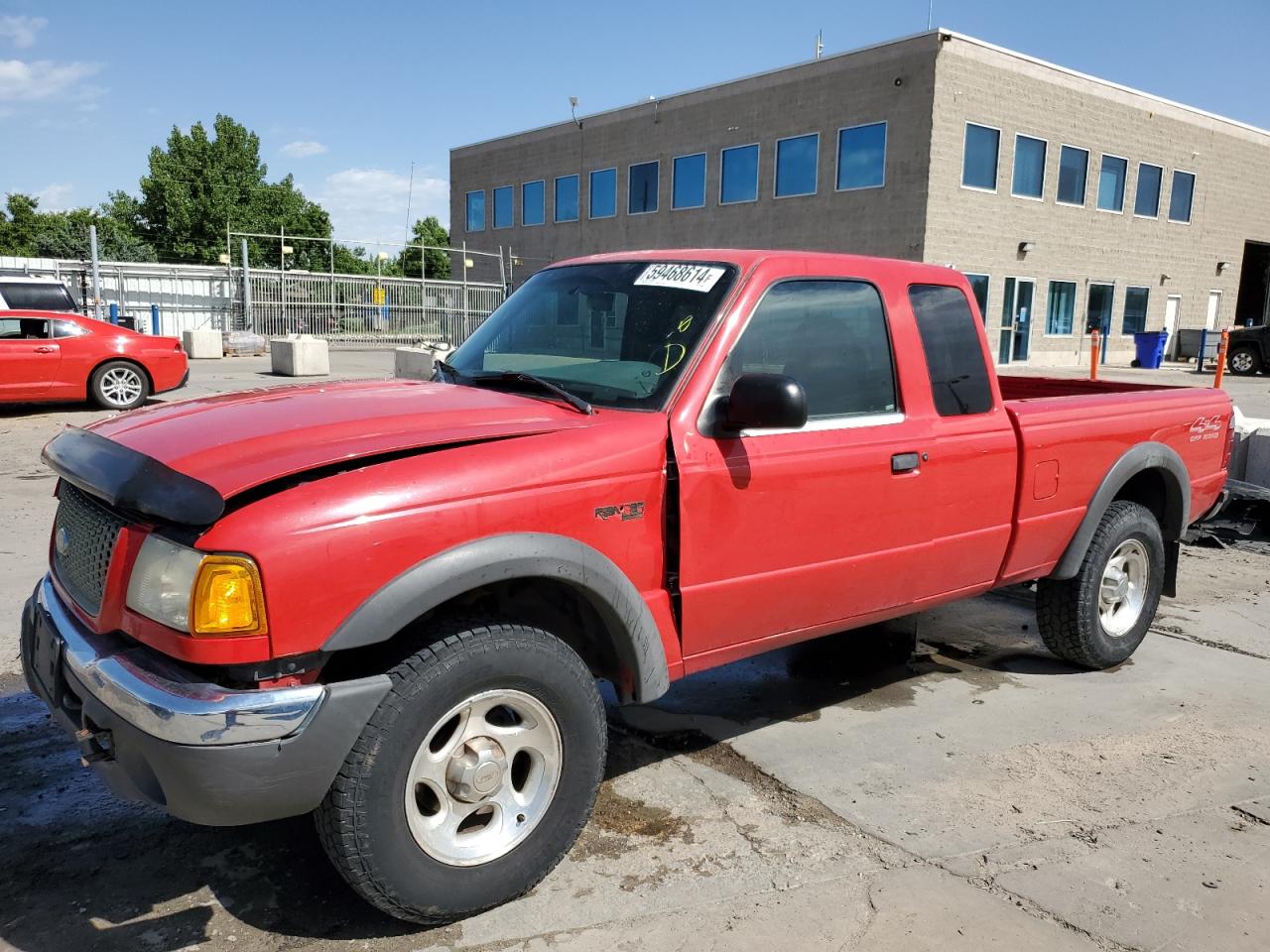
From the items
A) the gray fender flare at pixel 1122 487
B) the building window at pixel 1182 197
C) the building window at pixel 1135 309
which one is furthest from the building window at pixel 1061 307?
the gray fender flare at pixel 1122 487

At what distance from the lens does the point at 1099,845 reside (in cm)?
322

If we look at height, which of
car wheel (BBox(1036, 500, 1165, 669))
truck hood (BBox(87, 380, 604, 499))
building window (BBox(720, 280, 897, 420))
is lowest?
car wheel (BBox(1036, 500, 1165, 669))

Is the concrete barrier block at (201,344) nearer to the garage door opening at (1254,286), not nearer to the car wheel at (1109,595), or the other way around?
the car wheel at (1109,595)

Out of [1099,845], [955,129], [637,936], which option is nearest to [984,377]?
[1099,845]

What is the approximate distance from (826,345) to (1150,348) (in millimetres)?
28439

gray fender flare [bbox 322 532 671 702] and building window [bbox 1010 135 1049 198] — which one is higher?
building window [bbox 1010 135 1049 198]

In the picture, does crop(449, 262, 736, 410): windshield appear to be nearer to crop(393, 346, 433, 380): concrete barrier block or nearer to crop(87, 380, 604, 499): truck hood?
crop(87, 380, 604, 499): truck hood

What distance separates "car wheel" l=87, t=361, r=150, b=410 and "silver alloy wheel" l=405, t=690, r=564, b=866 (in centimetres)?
1227

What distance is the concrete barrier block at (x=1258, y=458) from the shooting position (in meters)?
7.98

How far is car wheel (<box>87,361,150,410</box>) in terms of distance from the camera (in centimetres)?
1294

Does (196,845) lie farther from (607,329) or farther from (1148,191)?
(1148,191)

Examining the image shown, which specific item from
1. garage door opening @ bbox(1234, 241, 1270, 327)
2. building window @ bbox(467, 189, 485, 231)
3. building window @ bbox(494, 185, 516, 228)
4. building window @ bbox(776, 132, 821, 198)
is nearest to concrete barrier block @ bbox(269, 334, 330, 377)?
building window @ bbox(776, 132, 821, 198)

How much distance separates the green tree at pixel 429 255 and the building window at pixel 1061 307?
52636 millimetres

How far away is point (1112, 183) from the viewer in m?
29.4
